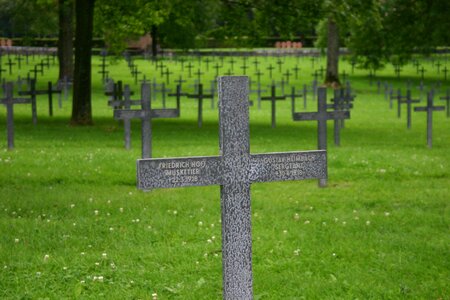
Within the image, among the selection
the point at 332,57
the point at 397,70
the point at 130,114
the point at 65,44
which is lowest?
the point at 397,70

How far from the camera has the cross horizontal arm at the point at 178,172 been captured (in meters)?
6.21

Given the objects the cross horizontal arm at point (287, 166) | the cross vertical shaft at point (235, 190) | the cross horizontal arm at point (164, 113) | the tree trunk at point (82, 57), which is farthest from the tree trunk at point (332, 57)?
the cross vertical shaft at point (235, 190)

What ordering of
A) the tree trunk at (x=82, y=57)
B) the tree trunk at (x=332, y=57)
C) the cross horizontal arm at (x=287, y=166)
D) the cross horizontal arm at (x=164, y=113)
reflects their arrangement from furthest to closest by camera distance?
the tree trunk at (x=332, y=57)
the tree trunk at (x=82, y=57)
the cross horizontal arm at (x=164, y=113)
the cross horizontal arm at (x=287, y=166)

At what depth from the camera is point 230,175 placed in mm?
6391

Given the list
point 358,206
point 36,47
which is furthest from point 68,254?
point 36,47

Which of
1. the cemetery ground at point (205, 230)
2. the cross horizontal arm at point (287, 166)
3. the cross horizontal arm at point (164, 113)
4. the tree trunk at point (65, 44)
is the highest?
the tree trunk at point (65, 44)

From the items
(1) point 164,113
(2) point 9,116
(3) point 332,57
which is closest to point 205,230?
(1) point 164,113

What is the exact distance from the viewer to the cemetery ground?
7688mm

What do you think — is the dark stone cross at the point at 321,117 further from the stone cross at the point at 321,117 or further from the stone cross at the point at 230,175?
the stone cross at the point at 230,175

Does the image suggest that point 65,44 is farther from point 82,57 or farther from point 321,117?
point 321,117

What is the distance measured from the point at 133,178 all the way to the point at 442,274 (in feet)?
23.3

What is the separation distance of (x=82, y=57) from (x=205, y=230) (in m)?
16.3

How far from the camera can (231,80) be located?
623cm

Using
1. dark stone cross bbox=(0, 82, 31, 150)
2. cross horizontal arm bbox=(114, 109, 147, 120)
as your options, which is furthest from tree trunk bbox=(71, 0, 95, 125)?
cross horizontal arm bbox=(114, 109, 147, 120)
